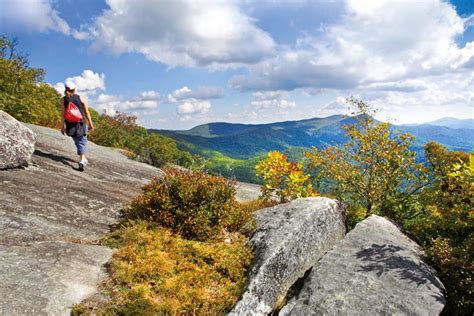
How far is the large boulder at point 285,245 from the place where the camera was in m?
9.21

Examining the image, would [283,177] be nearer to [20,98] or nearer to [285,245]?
[285,245]

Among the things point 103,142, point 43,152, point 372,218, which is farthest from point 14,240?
point 103,142

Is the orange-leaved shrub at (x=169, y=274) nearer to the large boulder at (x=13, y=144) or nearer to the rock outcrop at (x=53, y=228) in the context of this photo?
the rock outcrop at (x=53, y=228)

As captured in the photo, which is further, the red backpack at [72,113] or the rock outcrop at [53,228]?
the red backpack at [72,113]

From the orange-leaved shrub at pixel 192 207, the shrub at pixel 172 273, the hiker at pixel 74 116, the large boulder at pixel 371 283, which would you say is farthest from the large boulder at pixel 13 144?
the large boulder at pixel 371 283

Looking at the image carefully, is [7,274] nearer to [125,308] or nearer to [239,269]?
[125,308]

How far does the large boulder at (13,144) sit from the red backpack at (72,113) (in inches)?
64.6

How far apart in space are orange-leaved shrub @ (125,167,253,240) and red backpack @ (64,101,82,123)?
4.98 m

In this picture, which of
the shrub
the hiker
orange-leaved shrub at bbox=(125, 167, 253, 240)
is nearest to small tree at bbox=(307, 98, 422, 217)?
orange-leaved shrub at bbox=(125, 167, 253, 240)

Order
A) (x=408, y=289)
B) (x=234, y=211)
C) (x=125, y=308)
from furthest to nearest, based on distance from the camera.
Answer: (x=234, y=211)
(x=408, y=289)
(x=125, y=308)

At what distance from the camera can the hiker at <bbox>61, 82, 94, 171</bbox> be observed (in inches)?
574

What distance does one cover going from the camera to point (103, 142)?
46875 millimetres

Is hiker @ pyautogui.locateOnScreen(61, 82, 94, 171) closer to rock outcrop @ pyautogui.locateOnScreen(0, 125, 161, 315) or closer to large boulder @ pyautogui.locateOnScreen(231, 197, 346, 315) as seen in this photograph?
rock outcrop @ pyautogui.locateOnScreen(0, 125, 161, 315)

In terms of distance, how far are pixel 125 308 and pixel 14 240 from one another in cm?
394
